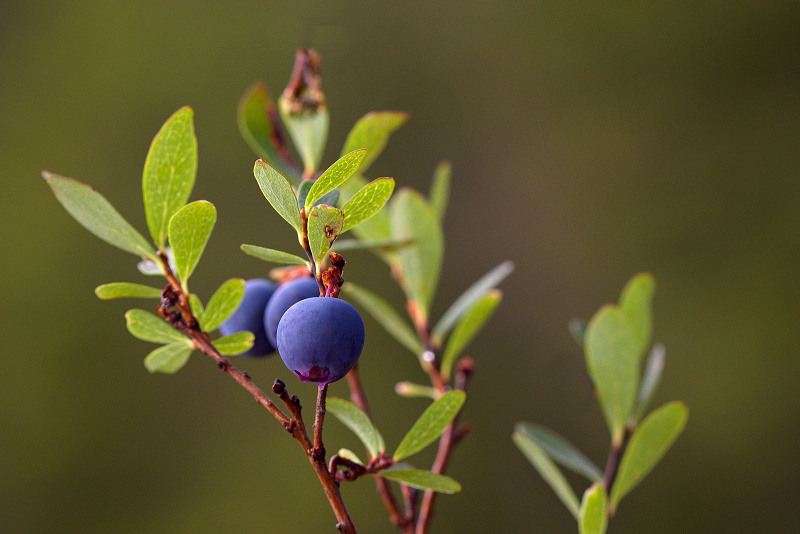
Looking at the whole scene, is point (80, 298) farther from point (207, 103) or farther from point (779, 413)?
point (779, 413)

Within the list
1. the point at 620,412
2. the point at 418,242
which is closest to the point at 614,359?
the point at 620,412

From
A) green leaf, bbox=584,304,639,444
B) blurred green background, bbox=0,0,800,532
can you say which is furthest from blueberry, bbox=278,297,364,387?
blurred green background, bbox=0,0,800,532

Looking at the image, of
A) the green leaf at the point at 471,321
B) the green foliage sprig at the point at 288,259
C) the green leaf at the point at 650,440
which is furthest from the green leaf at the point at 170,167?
the green leaf at the point at 650,440

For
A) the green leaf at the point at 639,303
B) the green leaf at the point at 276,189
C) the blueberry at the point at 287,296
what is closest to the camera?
the green leaf at the point at 276,189

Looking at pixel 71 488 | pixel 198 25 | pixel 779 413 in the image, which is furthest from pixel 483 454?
pixel 198 25

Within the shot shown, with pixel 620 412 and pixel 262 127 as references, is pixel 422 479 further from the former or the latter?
pixel 262 127

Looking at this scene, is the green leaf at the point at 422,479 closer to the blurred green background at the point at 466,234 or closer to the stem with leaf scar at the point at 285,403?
the stem with leaf scar at the point at 285,403
